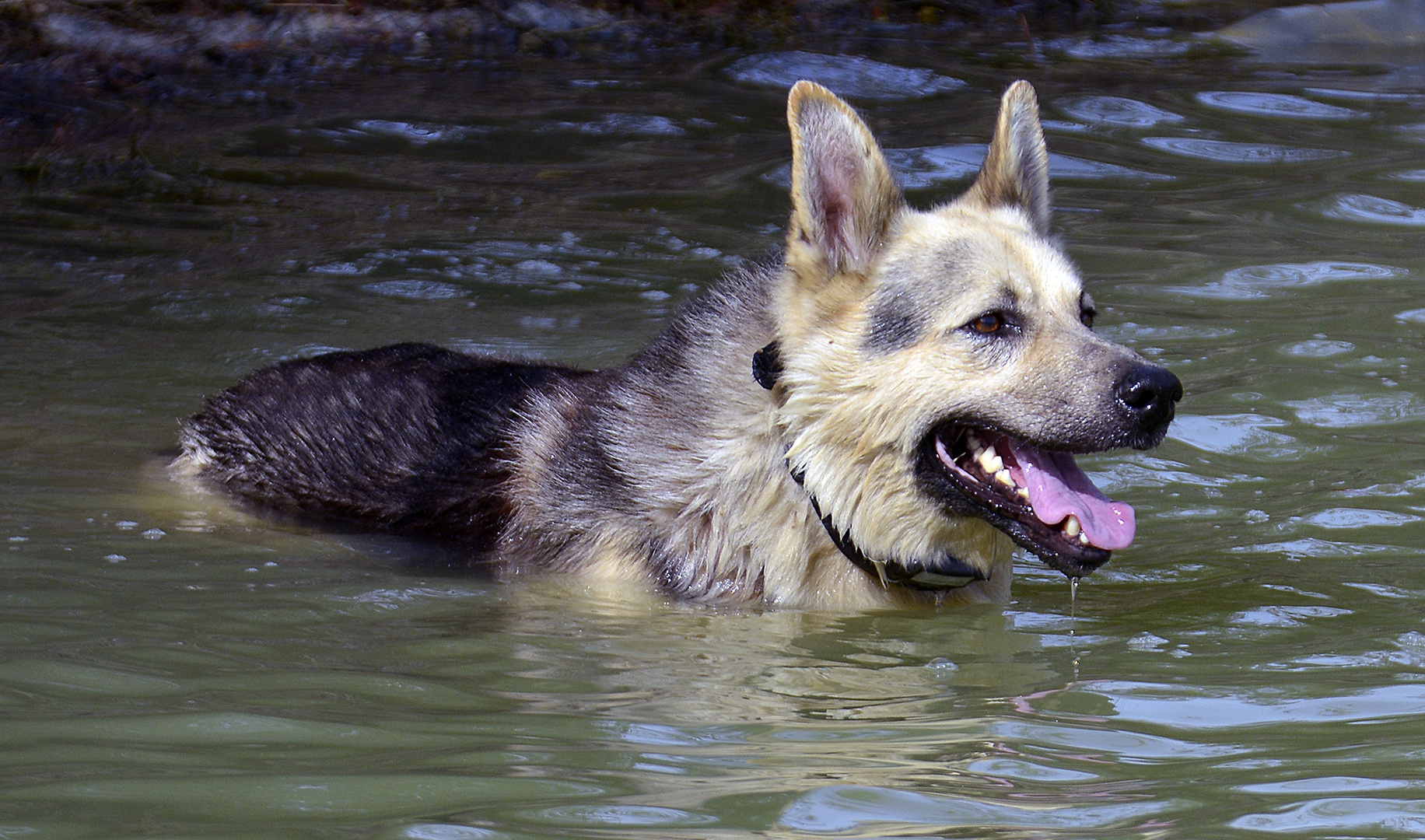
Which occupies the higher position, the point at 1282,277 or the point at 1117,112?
the point at 1117,112

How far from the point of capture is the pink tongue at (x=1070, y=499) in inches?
191

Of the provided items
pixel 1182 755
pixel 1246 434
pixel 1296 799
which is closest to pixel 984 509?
pixel 1182 755

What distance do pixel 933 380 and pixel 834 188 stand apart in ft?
2.31

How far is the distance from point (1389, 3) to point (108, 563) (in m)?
14.2

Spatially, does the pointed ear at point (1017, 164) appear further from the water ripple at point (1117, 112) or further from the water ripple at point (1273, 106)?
the water ripple at point (1273, 106)

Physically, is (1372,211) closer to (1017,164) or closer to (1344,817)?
(1017,164)

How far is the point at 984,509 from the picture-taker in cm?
496

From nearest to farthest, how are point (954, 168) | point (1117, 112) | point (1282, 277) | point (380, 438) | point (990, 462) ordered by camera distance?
point (990, 462) → point (380, 438) → point (1282, 277) → point (954, 168) → point (1117, 112)

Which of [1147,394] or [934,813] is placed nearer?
[934,813]

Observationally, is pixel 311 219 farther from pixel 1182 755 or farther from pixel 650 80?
pixel 1182 755

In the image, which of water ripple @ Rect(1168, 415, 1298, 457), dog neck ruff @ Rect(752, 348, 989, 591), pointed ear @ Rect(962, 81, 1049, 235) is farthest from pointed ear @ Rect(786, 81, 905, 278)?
water ripple @ Rect(1168, 415, 1298, 457)

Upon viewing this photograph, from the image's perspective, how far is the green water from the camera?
313 cm

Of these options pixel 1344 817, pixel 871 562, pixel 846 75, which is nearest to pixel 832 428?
pixel 871 562

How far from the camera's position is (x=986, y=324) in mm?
4934
